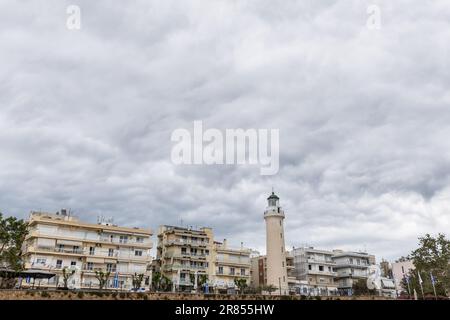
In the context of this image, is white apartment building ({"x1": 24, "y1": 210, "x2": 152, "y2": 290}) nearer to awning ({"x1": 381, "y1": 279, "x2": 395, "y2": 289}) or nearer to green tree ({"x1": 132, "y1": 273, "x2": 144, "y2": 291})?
green tree ({"x1": 132, "y1": 273, "x2": 144, "y2": 291})

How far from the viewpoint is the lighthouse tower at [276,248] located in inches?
3162

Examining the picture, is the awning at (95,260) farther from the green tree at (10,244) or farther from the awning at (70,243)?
the green tree at (10,244)

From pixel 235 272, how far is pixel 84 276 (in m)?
29.9

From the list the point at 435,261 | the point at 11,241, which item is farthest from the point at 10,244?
the point at 435,261

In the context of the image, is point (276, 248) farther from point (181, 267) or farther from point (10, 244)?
point (10, 244)

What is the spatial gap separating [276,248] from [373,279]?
2681cm

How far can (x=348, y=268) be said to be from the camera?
99.3m

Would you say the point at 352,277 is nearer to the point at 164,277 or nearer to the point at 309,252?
the point at 309,252

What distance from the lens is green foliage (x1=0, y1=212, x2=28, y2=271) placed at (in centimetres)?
5147

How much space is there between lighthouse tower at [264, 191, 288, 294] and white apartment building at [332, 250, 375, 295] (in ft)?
75.9
